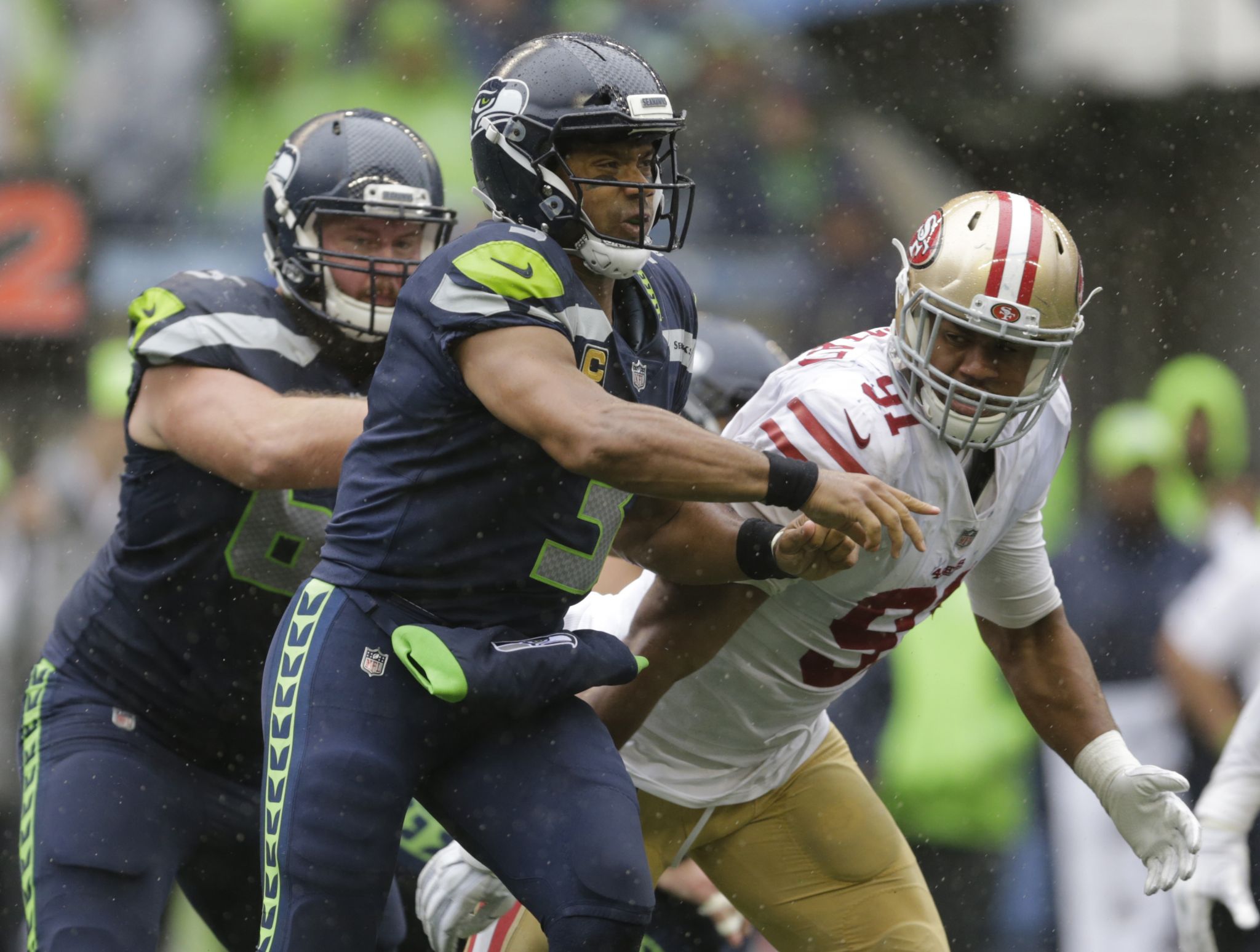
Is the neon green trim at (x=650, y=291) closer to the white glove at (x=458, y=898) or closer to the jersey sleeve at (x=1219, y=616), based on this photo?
the white glove at (x=458, y=898)

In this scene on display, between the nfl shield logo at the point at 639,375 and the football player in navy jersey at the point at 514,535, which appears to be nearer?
the football player in navy jersey at the point at 514,535

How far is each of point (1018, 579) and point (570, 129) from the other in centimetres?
133

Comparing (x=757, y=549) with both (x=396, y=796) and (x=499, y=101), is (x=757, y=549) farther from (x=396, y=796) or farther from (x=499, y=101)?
(x=499, y=101)

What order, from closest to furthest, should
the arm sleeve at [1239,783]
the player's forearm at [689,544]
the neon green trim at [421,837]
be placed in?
1. the player's forearm at [689,544]
2. the neon green trim at [421,837]
3. the arm sleeve at [1239,783]

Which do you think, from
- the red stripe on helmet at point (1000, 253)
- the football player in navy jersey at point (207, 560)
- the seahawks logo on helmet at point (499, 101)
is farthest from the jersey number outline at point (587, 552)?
the red stripe on helmet at point (1000, 253)

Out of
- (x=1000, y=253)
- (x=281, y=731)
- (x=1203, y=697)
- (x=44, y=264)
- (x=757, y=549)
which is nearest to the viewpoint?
(x=281, y=731)

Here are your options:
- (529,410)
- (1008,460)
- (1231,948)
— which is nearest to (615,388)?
(529,410)

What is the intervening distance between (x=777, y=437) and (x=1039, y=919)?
2798 mm

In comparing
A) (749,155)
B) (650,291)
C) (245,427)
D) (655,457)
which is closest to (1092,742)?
(650,291)

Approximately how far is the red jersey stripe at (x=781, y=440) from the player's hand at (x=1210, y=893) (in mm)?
2061

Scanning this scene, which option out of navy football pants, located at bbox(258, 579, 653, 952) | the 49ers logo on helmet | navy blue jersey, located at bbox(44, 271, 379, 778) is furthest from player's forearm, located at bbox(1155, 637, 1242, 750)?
navy football pants, located at bbox(258, 579, 653, 952)

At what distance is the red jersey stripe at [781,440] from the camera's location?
2848mm

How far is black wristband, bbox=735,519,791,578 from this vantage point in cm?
280

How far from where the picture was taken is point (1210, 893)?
4285 mm
